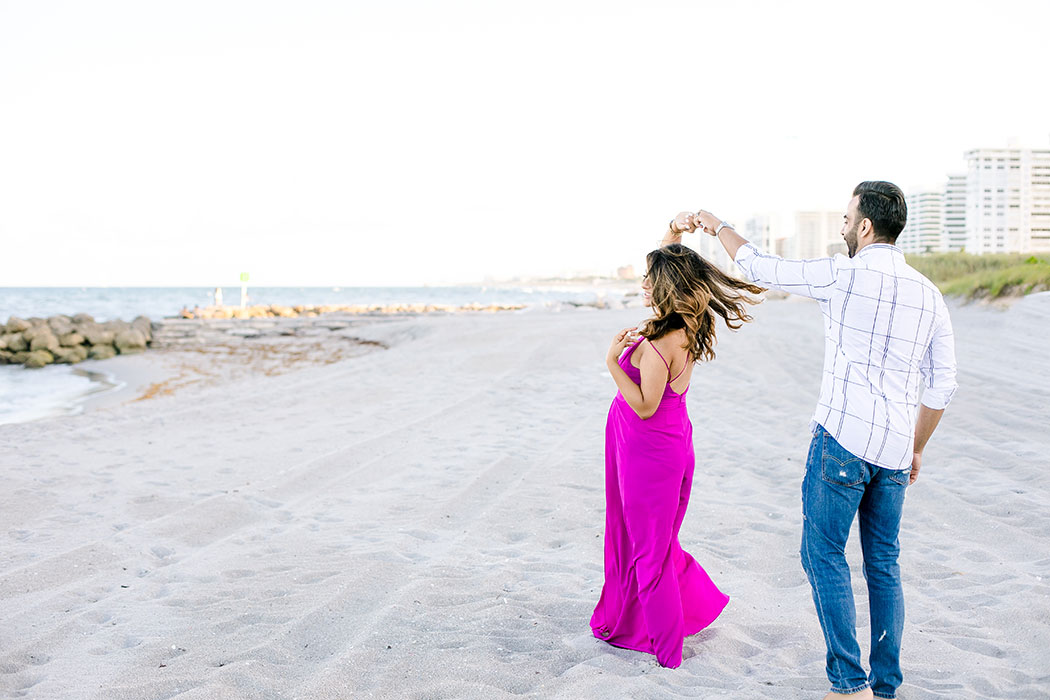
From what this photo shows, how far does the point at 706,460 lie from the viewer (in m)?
6.86

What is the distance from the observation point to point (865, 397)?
8.50 feet

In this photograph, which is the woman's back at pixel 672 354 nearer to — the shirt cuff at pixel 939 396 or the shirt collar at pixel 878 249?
the shirt collar at pixel 878 249

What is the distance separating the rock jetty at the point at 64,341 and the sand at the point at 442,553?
1197 centimetres

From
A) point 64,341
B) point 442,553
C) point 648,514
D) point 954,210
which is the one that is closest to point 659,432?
point 648,514

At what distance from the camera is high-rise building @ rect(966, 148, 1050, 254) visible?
50.7 m

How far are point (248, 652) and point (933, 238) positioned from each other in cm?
6539

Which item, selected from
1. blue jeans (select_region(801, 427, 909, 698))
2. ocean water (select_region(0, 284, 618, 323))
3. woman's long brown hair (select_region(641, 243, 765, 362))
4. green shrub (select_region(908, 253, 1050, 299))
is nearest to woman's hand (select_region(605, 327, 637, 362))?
woman's long brown hair (select_region(641, 243, 765, 362))

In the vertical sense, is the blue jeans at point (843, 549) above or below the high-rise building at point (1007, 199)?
below

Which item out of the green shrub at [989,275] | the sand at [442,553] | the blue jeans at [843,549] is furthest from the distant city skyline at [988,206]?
the blue jeans at [843,549]

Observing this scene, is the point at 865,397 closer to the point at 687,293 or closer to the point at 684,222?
the point at 687,293

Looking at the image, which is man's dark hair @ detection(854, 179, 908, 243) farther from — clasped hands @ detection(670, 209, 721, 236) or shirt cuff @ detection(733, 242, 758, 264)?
clasped hands @ detection(670, 209, 721, 236)

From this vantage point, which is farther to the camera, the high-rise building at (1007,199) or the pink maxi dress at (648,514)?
the high-rise building at (1007,199)

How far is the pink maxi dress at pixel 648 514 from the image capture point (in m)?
3.08

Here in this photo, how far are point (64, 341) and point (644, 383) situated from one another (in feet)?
73.3
